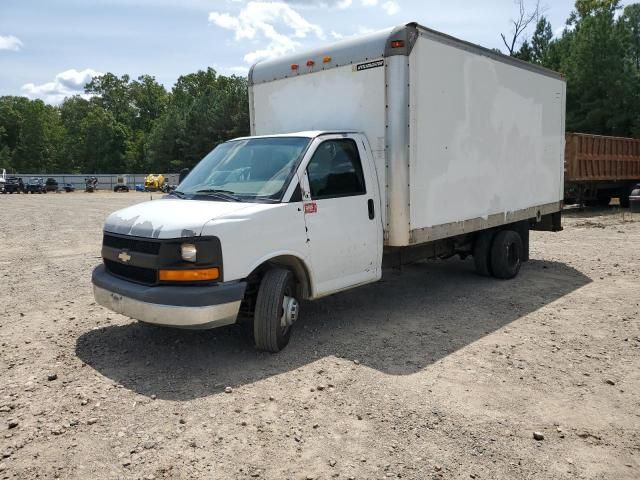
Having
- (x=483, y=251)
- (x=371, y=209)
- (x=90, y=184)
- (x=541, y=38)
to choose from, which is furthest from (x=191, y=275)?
(x=90, y=184)

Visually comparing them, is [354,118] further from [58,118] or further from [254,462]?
[58,118]

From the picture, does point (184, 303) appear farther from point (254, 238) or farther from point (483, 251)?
point (483, 251)

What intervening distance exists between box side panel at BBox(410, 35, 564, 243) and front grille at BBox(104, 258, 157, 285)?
2905 mm

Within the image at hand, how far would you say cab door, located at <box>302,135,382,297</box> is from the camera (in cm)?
541

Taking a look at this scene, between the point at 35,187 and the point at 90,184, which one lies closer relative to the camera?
the point at 35,187

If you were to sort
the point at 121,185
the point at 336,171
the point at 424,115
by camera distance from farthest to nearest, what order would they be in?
the point at 121,185
the point at 424,115
the point at 336,171

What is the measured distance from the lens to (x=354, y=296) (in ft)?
24.8

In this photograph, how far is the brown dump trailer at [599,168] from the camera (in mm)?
17453

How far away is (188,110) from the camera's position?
6712 centimetres

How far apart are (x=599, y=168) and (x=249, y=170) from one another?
17172mm

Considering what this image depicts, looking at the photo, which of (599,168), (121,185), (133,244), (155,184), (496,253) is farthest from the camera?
(121,185)

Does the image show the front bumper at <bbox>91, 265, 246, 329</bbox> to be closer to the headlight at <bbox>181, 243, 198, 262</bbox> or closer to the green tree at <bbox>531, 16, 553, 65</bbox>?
the headlight at <bbox>181, 243, 198, 262</bbox>

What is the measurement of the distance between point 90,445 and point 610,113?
1361 inches

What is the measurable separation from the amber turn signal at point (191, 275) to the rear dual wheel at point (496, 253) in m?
5.08
